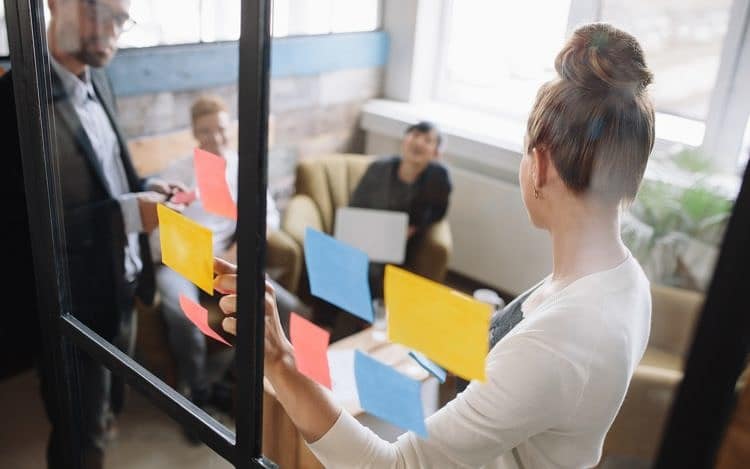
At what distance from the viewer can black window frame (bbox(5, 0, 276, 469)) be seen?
2.18 ft

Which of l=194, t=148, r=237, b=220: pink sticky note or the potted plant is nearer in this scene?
the potted plant

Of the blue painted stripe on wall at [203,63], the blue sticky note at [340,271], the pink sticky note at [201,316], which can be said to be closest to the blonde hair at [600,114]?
the blue sticky note at [340,271]

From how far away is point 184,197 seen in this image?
118 cm

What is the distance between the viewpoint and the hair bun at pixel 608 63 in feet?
1.94

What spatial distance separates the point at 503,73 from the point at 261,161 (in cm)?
32

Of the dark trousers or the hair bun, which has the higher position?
the hair bun

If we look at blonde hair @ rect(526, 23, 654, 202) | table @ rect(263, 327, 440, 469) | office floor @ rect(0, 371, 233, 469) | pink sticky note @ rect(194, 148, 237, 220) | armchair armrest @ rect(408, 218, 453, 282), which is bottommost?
office floor @ rect(0, 371, 233, 469)

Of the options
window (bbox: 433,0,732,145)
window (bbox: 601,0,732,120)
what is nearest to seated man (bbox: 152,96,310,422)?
window (bbox: 433,0,732,145)

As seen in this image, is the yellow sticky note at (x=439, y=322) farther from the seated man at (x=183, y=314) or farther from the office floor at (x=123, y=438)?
the seated man at (x=183, y=314)

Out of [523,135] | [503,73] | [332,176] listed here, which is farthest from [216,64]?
[523,135]

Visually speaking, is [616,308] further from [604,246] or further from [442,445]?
[442,445]

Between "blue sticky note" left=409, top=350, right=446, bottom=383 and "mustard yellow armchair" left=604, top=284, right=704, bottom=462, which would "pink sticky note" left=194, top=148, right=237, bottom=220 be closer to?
"blue sticky note" left=409, top=350, right=446, bottom=383

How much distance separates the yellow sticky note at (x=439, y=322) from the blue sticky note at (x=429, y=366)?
46 millimetres

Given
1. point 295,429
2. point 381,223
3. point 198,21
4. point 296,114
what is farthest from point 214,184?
point 296,114
